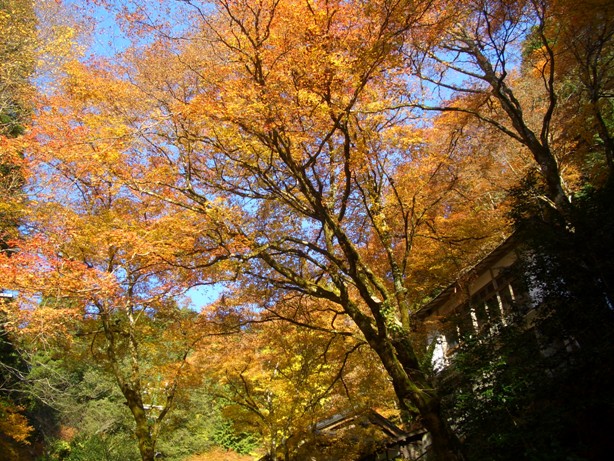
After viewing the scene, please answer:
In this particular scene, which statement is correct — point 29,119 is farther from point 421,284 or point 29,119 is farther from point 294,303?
point 421,284

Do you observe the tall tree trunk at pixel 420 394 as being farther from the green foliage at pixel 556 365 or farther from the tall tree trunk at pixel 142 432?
the tall tree trunk at pixel 142 432

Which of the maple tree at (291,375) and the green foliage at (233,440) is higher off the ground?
the maple tree at (291,375)

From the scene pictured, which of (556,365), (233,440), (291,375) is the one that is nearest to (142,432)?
(291,375)

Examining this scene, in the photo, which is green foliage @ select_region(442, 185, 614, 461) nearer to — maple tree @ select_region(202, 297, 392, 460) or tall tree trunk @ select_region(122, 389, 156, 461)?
maple tree @ select_region(202, 297, 392, 460)

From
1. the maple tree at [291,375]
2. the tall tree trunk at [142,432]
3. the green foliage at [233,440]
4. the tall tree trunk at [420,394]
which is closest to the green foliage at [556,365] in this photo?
the tall tree trunk at [420,394]

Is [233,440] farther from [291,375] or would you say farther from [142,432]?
[142,432]

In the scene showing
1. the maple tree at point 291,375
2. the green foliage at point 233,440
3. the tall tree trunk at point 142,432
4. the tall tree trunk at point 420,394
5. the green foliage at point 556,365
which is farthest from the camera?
the green foliage at point 233,440

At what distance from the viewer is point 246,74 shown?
8.51 metres

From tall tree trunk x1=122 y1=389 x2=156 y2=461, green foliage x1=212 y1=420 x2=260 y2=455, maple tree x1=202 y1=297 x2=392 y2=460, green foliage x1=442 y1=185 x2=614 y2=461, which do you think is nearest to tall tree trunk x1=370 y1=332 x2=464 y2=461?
green foliage x1=442 y1=185 x2=614 y2=461

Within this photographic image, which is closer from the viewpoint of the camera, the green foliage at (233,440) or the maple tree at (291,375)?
the maple tree at (291,375)

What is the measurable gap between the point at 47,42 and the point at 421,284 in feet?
56.8

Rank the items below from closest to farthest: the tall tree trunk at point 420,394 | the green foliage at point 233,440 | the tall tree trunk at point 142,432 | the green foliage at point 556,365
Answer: the green foliage at point 556,365 → the tall tree trunk at point 420,394 → the tall tree trunk at point 142,432 → the green foliage at point 233,440

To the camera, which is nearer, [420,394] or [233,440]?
[420,394]

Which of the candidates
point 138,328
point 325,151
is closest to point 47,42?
point 138,328
